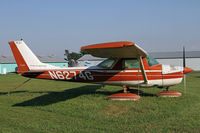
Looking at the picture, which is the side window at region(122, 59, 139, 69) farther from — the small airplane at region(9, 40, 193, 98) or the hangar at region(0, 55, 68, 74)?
the hangar at region(0, 55, 68, 74)

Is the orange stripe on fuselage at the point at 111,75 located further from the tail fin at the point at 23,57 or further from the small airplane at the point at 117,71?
the tail fin at the point at 23,57

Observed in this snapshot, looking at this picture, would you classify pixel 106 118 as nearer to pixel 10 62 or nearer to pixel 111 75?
pixel 111 75

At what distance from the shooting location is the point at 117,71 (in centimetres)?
891

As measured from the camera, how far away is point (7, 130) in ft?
15.4

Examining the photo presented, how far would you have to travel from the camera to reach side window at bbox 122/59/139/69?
8.66 meters

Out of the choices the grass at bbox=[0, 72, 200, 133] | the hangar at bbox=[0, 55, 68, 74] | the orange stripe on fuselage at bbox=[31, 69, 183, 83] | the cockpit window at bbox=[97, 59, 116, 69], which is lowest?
the hangar at bbox=[0, 55, 68, 74]

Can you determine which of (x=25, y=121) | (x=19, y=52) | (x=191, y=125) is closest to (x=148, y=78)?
(x=191, y=125)

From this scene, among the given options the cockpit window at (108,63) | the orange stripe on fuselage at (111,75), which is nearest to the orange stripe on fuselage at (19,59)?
the orange stripe on fuselage at (111,75)

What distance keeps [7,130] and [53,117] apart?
142 cm

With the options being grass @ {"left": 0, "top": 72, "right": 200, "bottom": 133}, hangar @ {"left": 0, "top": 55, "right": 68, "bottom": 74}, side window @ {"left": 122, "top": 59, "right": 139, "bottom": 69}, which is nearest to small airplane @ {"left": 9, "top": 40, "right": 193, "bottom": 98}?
side window @ {"left": 122, "top": 59, "right": 139, "bottom": 69}

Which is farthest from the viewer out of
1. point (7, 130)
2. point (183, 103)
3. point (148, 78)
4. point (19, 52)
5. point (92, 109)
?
point (19, 52)

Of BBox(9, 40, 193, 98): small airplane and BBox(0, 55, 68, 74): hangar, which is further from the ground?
BBox(9, 40, 193, 98): small airplane

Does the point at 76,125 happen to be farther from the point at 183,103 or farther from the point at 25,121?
the point at 183,103

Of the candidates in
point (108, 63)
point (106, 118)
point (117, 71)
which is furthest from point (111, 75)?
point (106, 118)
